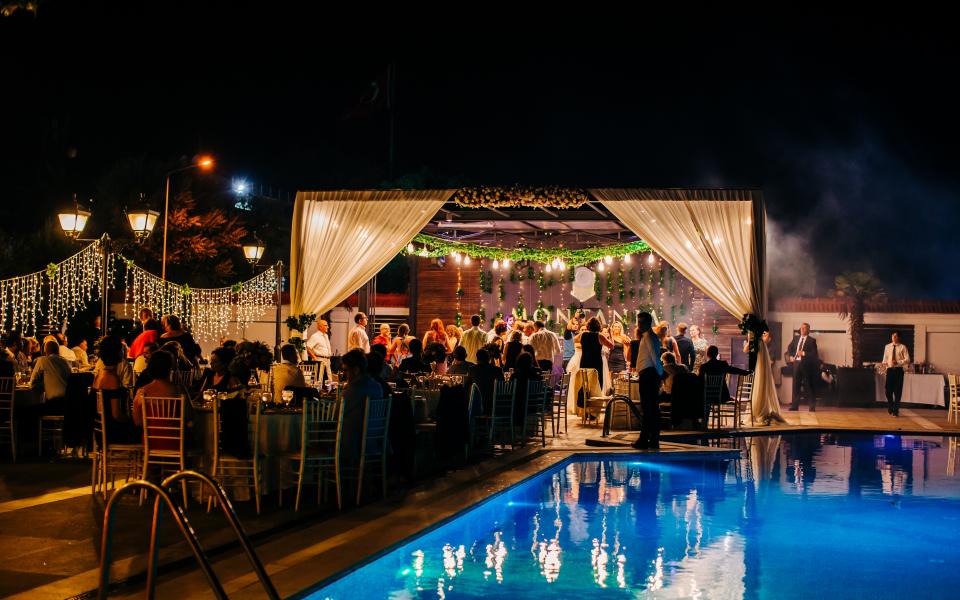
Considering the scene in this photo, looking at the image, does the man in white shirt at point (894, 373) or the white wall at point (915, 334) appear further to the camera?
the white wall at point (915, 334)

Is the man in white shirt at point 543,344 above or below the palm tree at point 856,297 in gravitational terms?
below

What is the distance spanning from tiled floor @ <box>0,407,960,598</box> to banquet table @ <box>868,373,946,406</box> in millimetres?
10546

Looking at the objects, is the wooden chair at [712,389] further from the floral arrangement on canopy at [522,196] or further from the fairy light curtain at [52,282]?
the fairy light curtain at [52,282]

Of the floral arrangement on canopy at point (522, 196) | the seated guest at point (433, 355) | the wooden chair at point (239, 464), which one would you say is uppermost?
the floral arrangement on canopy at point (522, 196)

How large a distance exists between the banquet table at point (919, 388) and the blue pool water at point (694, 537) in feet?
25.9

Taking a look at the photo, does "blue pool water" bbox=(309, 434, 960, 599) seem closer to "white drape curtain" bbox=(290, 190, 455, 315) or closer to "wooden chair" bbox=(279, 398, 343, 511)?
"wooden chair" bbox=(279, 398, 343, 511)

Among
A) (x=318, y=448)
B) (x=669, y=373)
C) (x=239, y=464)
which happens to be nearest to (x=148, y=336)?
(x=239, y=464)

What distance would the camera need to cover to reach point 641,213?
14.0 meters

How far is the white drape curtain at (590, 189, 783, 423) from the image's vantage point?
13.9 m

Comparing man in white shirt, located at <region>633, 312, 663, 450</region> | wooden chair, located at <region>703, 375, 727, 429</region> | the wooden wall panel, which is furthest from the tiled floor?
the wooden wall panel

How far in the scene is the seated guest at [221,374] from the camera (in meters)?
8.30

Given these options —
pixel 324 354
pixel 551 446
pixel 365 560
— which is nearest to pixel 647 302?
pixel 324 354

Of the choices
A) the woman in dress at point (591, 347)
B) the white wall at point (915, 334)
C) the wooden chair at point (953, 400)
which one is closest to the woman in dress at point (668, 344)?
the woman in dress at point (591, 347)

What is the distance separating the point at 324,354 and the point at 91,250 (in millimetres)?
3797
